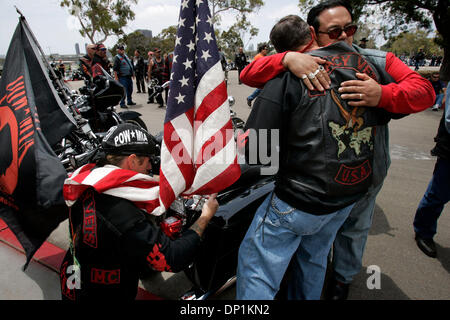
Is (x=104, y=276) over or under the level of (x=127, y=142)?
under

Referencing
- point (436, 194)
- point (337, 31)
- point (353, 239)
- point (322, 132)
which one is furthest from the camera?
point (436, 194)

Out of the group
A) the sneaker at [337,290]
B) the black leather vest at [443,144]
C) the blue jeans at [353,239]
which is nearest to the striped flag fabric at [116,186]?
the blue jeans at [353,239]

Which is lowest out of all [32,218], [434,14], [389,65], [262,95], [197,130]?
[32,218]

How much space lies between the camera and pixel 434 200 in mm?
2455

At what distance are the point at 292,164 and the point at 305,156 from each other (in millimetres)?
85

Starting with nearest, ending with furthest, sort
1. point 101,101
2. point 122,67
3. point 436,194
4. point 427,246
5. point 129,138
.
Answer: point 129,138, point 436,194, point 427,246, point 101,101, point 122,67

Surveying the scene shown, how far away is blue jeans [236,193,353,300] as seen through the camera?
1434mm

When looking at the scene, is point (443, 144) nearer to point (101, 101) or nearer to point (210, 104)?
point (210, 104)

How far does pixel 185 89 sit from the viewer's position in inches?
58.2

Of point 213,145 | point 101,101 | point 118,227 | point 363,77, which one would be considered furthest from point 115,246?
point 101,101

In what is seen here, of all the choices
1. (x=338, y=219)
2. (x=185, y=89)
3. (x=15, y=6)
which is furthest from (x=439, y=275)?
(x=15, y=6)

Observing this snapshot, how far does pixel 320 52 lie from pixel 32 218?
6.63 feet

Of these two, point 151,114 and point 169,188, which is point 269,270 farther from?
point 151,114

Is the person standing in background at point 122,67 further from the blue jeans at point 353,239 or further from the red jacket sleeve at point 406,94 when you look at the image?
the red jacket sleeve at point 406,94
